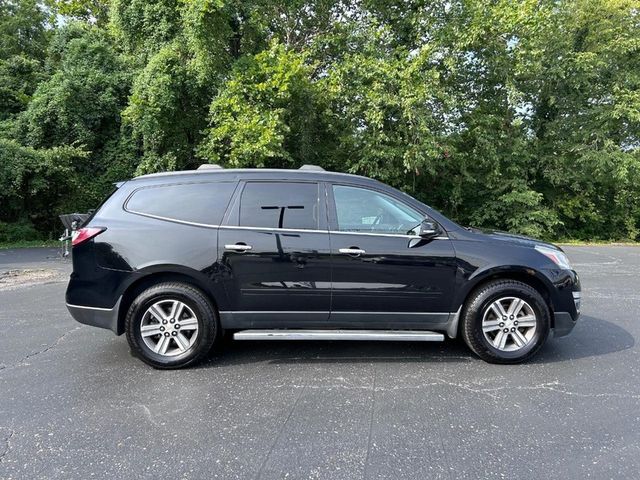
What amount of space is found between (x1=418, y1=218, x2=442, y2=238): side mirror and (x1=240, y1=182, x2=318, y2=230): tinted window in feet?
3.29

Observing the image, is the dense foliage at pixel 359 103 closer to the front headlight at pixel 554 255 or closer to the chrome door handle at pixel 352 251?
the chrome door handle at pixel 352 251

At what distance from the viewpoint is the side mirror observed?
159 inches

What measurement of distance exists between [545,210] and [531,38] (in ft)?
20.7

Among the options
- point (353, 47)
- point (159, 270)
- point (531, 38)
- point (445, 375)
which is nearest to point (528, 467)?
point (445, 375)

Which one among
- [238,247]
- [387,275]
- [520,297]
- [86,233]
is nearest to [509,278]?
[520,297]

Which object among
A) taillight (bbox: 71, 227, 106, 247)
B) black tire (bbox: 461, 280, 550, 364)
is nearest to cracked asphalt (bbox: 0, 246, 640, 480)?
black tire (bbox: 461, 280, 550, 364)

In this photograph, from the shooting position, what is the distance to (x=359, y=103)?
544 inches

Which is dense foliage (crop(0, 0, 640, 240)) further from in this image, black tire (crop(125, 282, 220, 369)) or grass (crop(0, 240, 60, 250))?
black tire (crop(125, 282, 220, 369))

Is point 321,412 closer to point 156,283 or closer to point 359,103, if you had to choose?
point 156,283

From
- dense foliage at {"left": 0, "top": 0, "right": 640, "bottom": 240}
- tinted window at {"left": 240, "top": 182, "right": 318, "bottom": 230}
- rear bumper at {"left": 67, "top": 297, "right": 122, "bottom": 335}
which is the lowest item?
rear bumper at {"left": 67, "top": 297, "right": 122, "bottom": 335}

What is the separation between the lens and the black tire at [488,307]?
411 centimetres

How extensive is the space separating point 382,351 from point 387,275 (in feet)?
3.03

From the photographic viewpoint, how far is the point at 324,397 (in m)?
3.49

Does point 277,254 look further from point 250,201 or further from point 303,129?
point 303,129
